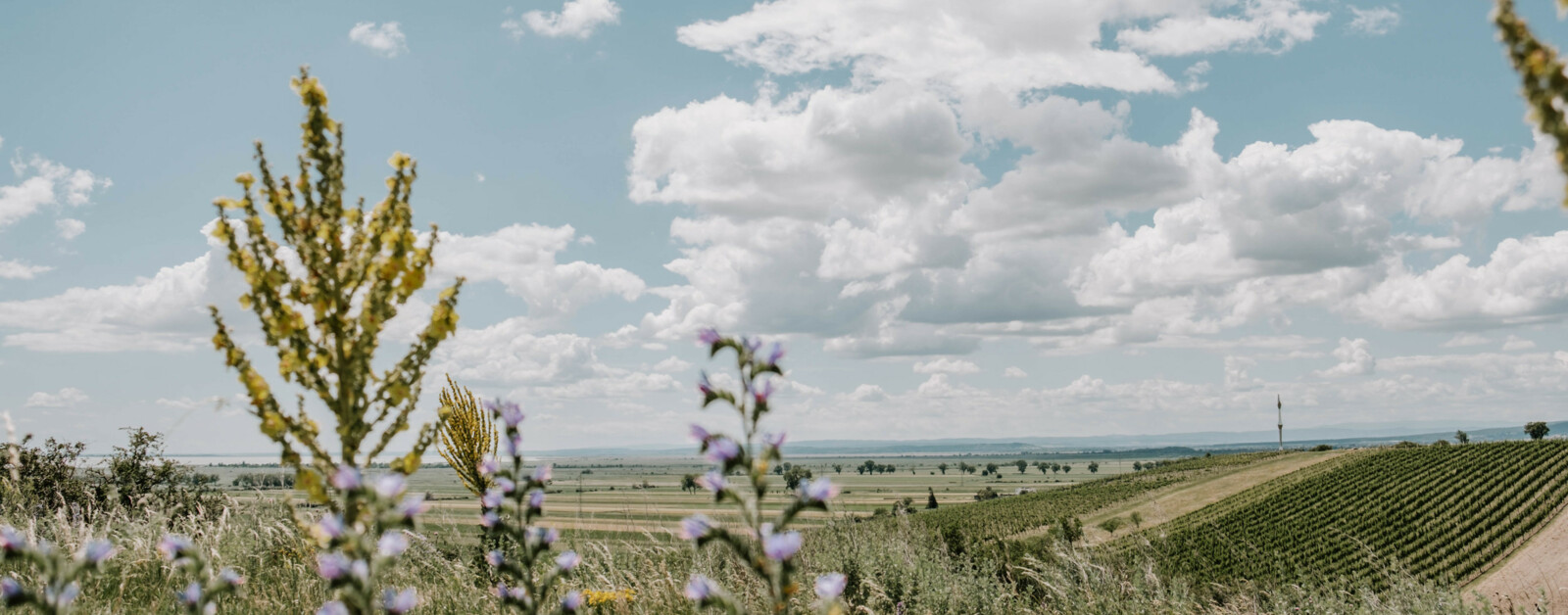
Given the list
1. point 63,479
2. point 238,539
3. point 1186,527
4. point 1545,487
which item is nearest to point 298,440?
point 238,539

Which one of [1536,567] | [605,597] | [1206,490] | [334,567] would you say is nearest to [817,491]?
[334,567]

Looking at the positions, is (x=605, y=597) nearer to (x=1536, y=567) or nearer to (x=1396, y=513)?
(x=1536, y=567)

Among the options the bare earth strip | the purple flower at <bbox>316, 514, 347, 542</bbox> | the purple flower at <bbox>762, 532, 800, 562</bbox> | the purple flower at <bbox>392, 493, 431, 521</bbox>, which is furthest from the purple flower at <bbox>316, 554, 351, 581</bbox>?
the bare earth strip

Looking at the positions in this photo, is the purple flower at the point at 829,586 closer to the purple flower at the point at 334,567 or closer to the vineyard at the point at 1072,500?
the purple flower at the point at 334,567

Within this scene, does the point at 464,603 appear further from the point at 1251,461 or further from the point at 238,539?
the point at 1251,461

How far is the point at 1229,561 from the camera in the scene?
45938mm

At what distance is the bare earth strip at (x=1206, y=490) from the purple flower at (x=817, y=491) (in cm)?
6707

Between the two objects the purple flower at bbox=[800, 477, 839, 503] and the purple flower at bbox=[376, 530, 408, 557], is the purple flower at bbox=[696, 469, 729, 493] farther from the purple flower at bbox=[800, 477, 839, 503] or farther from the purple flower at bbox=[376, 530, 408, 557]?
the purple flower at bbox=[376, 530, 408, 557]

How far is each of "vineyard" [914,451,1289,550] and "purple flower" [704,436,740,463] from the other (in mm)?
63240

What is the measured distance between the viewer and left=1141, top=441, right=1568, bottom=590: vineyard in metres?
49.4

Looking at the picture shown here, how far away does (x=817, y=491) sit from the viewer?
7.84ft

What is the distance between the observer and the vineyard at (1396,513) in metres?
49.4

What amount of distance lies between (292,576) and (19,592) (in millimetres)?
5229

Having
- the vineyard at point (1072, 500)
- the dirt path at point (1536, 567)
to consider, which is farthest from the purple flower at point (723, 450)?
the vineyard at point (1072, 500)
